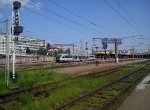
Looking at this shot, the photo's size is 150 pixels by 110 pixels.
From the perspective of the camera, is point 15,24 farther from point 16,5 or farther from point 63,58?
point 63,58

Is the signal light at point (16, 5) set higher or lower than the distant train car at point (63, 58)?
higher

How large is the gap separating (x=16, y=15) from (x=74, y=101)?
11.2 m

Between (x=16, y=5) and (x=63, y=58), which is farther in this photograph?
(x=63, y=58)

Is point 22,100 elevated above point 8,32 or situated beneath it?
situated beneath

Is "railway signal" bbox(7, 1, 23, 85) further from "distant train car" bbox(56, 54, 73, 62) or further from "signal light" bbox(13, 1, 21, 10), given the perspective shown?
"distant train car" bbox(56, 54, 73, 62)

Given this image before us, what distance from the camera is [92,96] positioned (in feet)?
52.3

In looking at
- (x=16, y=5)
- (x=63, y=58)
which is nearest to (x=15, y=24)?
(x=16, y=5)

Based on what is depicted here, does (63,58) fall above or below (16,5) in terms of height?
below

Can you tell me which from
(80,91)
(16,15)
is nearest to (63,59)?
(16,15)

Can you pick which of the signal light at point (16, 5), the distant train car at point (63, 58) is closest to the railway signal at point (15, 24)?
the signal light at point (16, 5)

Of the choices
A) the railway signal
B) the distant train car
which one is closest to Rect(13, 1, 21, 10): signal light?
the railway signal

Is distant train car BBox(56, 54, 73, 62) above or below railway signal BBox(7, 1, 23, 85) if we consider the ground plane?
below

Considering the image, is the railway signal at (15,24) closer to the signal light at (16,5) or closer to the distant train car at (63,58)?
the signal light at (16,5)

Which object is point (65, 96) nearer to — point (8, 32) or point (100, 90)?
point (100, 90)
